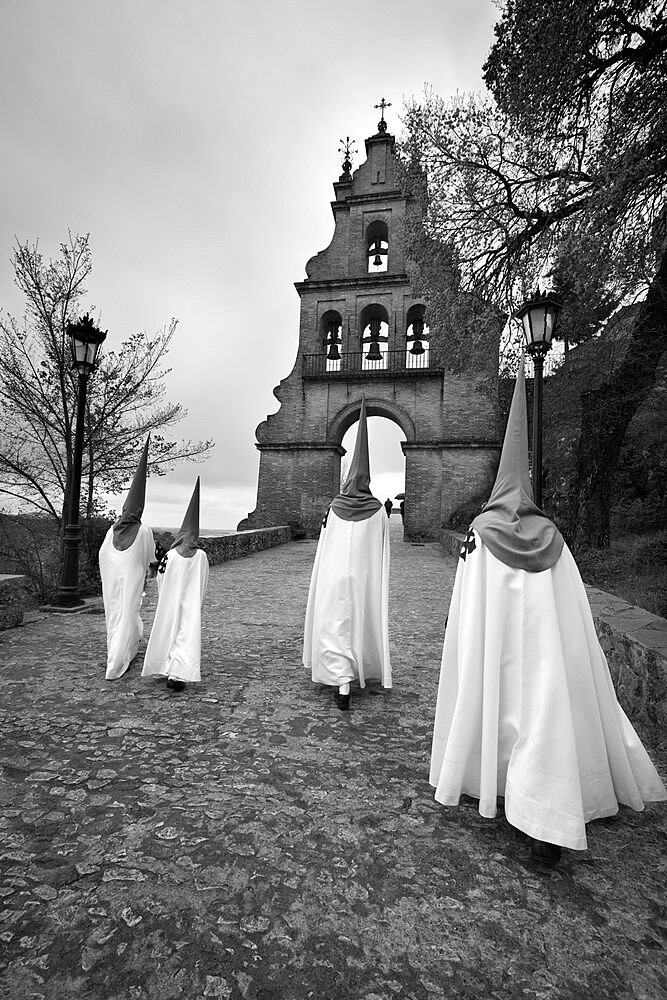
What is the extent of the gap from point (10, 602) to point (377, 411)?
18815 millimetres

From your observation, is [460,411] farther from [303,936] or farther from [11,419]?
[303,936]

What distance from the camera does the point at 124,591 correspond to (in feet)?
15.0

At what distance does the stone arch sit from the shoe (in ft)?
66.2

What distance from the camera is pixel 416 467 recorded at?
69.9 ft

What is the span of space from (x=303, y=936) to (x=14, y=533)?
9.43 meters

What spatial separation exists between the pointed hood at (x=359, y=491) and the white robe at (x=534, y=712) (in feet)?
5.78

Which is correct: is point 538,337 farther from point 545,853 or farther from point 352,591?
point 545,853

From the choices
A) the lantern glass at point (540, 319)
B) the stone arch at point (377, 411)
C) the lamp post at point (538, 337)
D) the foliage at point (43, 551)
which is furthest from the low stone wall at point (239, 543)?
the lantern glass at point (540, 319)

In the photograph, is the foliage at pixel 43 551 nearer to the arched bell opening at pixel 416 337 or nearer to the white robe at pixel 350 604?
the white robe at pixel 350 604

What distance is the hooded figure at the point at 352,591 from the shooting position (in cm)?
394

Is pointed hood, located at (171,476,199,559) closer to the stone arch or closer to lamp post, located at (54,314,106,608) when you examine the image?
lamp post, located at (54,314,106,608)

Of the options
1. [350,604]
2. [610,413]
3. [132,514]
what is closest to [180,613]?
[132,514]

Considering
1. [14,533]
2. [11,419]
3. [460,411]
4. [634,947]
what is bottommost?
[634,947]

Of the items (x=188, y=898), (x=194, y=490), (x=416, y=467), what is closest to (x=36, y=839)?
(x=188, y=898)
